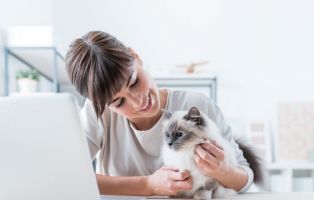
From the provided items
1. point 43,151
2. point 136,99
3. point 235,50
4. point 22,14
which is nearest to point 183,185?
point 136,99

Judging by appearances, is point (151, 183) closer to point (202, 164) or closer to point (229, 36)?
point (202, 164)

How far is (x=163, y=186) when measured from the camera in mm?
831

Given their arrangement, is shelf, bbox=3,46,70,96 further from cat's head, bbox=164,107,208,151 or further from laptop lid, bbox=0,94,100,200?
laptop lid, bbox=0,94,100,200

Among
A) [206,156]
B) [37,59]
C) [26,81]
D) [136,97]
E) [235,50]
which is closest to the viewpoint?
[206,156]

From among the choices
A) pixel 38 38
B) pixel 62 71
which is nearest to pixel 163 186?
pixel 38 38

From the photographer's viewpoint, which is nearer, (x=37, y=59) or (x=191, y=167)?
(x=191, y=167)

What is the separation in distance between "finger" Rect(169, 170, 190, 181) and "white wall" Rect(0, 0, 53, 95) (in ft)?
5.11

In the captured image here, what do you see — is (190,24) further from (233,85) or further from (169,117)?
(169,117)

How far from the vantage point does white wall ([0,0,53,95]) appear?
219cm

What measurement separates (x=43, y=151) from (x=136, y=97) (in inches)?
15.5

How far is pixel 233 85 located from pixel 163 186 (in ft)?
7.93

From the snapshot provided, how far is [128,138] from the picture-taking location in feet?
3.49

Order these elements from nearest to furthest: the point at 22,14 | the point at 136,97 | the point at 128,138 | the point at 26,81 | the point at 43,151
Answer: the point at 43,151 → the point at 136,97 → the point at 128,138 → the point at 26,81 → the point at 22,14

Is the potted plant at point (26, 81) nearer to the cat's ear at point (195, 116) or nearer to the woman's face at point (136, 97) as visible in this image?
the woman's face at point (136, 97)
